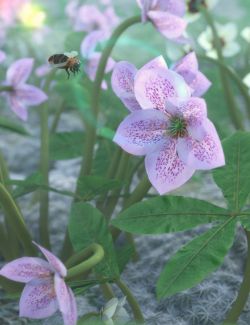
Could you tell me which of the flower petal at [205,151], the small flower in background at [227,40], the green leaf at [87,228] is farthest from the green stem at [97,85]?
the small flower in background at [227,40]

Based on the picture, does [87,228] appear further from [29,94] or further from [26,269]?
[29,94]

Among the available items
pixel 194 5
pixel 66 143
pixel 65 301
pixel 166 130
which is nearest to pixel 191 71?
pixel 166 130

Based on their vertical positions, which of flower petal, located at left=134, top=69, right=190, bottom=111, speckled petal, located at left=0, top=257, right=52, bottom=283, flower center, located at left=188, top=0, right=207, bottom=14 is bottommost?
speckled petal, located at left=0, top=257, right=52, bottom=283

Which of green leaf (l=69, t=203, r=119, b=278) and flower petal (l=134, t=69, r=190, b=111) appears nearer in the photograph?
flower petal (l=134, t=69, r=190, b=111)

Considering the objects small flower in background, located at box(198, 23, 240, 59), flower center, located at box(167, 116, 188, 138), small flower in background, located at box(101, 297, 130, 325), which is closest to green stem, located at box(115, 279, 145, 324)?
small flower in background, located at box(101, 297, 130, 325)

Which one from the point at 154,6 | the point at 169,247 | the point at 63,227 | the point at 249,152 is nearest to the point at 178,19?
A: the point at 154,6

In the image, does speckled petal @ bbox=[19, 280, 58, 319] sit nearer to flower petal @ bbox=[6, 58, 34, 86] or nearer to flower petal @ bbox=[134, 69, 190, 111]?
flower petal @ bbox=[134, 69, 190, 111]

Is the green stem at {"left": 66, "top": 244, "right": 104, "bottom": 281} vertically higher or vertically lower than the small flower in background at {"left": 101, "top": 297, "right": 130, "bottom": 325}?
higher

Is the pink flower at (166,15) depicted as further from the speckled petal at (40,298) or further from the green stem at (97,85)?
the speckled petal at (40,298)
